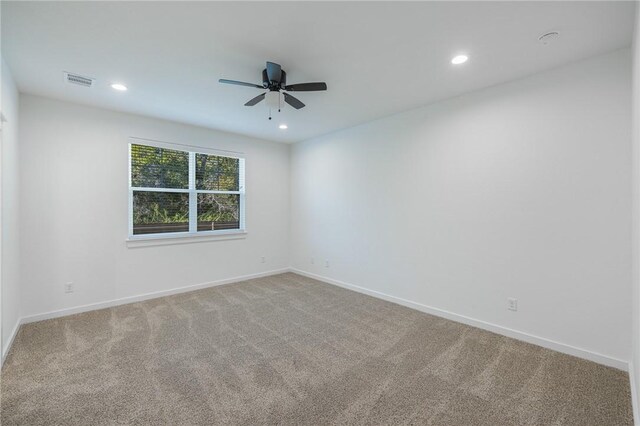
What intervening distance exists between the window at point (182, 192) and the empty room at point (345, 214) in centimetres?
4

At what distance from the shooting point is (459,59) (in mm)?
2520

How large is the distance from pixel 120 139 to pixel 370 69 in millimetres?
3481

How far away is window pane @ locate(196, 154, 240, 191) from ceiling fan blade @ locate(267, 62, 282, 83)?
269 cm

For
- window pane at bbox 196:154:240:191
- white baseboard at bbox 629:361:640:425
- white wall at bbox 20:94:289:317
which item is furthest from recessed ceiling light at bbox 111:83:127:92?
white baseboard at bbox 629:361:640:425

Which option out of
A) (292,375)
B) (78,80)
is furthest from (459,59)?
(78,80)

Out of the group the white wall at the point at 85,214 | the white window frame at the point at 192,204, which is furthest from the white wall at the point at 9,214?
the white window frame at the point at 192,204

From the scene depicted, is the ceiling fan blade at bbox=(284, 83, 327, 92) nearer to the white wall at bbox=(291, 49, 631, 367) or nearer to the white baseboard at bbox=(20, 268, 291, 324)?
the white wall at bbox=(291, 49, 631, 367)

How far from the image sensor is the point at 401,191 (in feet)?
13.0

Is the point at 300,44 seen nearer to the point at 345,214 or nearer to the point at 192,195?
the point at 345,214

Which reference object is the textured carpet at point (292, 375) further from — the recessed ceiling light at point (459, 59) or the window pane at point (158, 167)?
the recessed ceiling light at point (459, 59)

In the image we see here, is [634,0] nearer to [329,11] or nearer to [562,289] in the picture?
[329,11]

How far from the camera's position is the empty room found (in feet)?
6.47

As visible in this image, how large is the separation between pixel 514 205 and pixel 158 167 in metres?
4.71

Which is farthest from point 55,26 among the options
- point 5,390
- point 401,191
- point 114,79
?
point 401,191
